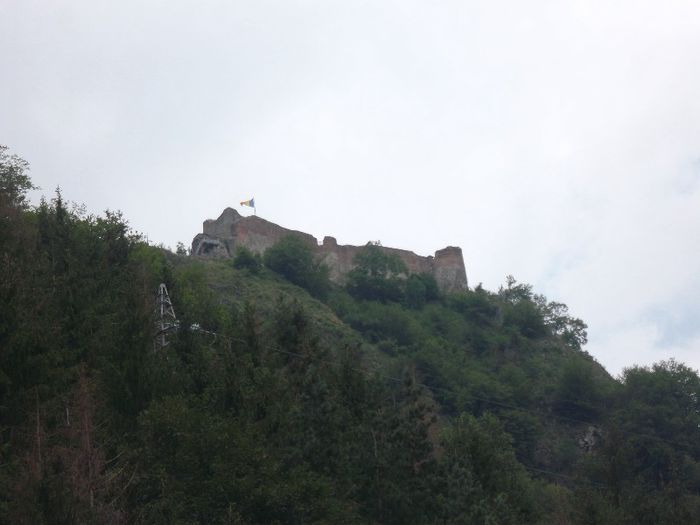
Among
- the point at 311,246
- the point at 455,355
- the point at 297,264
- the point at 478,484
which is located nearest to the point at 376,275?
the point at 311,246

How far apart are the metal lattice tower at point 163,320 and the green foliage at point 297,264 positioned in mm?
40071

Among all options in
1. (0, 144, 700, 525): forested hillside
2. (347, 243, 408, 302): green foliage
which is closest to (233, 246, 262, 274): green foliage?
(347, 243, 408, 302): green foliage

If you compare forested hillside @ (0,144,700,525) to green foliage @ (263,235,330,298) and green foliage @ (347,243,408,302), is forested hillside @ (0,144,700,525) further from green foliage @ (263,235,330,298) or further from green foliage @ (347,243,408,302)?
green foliage @ (347,243,408,302)

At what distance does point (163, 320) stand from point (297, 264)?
41.7 metres

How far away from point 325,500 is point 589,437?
1560 inches

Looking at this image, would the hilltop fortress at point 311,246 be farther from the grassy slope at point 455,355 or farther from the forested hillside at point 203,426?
the forested hillside at point 203,426

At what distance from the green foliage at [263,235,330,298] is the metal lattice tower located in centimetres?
4007

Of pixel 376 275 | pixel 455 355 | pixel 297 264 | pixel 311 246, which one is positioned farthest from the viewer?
pixel 376 275

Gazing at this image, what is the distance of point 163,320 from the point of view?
25.5m

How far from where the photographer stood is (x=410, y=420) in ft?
89.4

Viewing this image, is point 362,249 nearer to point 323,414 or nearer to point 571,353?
point 571,353

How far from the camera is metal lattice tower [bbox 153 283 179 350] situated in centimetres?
2509

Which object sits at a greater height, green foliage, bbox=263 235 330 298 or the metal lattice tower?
green foliage, bbox=263 235 330 298

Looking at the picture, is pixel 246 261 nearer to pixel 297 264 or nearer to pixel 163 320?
pixel 297 264
